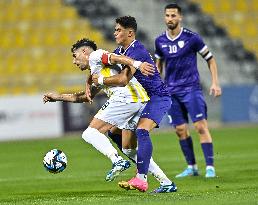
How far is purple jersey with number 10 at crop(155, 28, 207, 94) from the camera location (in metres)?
11.9

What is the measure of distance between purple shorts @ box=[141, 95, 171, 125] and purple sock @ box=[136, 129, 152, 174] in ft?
0.78

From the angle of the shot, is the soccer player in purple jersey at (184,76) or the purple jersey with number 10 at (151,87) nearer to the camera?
the purple jersey with number 10 at (151,87)

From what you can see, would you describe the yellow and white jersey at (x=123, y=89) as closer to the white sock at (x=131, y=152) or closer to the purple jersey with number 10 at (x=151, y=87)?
the purple jersey with number 10 at (x=151, y=87)

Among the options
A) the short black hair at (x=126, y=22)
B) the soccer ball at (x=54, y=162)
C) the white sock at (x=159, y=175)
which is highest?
the short black hair at (x=126, y=22)

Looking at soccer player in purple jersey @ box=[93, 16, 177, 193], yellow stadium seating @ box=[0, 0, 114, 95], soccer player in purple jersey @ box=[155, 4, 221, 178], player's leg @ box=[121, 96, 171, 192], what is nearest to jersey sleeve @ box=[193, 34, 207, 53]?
soccer player in purple jersey @ box=[155, 4, 221, 178]

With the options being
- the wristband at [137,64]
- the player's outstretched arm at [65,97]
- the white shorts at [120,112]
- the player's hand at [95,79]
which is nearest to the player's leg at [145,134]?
the white shorts at [120,112]

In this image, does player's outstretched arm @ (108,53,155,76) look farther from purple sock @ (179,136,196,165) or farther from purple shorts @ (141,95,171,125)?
purple sock @ (179,136,196,165)

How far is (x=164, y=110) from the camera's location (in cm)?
941

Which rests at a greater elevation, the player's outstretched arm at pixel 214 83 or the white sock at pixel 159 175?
the player's outstretched arm at pixel 214 83

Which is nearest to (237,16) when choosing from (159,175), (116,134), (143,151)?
(116,134)

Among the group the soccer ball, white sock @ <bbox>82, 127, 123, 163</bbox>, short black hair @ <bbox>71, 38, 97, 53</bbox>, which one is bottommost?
the soccer ball

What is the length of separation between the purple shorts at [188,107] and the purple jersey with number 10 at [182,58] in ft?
0.31

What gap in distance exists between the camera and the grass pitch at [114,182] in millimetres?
8641

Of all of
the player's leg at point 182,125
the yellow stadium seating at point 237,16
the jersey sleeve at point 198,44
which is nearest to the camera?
the jersey sleeve at point 198,44
